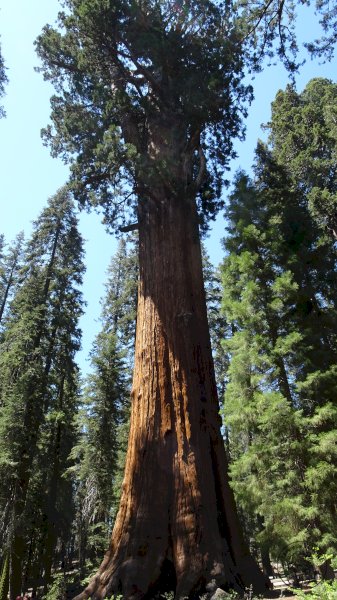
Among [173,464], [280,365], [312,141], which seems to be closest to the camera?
[173,464]

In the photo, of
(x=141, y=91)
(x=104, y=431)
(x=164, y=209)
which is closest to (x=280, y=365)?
(x=164, y=209)

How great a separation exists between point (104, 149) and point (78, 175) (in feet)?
3.91

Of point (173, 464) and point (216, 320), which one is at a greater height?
point (216, 320)

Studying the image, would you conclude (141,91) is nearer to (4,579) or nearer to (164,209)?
(164,209)

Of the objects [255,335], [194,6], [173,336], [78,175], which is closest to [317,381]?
[255,335]

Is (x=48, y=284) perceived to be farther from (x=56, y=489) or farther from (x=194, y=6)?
(x=194, y=6)

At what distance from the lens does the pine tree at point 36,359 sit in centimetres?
1468

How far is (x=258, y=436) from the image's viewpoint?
9.55 meters

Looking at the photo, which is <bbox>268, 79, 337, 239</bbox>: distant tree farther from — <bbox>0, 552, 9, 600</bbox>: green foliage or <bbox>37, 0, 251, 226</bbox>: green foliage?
<bbox>0, 552, 9, 600</bbox>: green foliage

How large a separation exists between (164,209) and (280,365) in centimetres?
440

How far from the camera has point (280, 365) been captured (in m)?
9.45

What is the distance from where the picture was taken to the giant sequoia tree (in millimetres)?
4668

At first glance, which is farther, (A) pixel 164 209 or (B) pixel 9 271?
(B) pixel 9 271

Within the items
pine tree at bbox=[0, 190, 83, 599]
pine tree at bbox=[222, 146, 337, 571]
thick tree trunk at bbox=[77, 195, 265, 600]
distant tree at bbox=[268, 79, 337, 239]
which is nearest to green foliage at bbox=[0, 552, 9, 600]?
pine tree at bbox=[0, 190, 83, 599]
